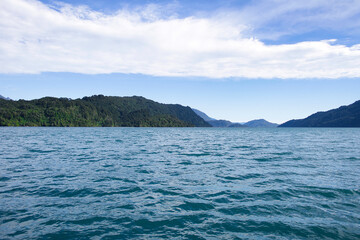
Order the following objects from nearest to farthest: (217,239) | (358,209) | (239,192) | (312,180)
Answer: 1. (217,239)
2. (358,209)
3. (239,192)
4. (312,180)

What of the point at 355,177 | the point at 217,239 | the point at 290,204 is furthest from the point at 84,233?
the point at 355,177

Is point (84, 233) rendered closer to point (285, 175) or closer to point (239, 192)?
point (239, 192)

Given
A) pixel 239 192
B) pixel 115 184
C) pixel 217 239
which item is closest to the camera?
A: pixel 217 239

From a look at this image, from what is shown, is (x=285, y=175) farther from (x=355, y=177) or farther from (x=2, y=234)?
(x=2, y=234)

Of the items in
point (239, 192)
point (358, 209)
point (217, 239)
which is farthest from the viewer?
point (239, 192)

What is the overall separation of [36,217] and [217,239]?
9.61 metres

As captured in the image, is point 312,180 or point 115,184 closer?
point 115,184

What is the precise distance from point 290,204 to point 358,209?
152 inches

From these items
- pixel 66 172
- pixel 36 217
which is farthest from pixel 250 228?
pixel 66 172

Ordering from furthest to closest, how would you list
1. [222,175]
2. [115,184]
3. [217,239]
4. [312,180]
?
1. [222,175]
2. [312,180]
3. [115,184]
4. [217,239]

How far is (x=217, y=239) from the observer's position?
9922mm

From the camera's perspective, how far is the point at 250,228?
36.3 feet

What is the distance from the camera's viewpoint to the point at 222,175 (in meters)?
22.4

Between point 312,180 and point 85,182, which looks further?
point 312,180
